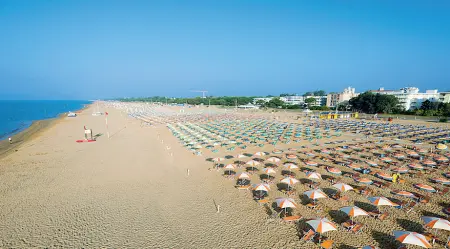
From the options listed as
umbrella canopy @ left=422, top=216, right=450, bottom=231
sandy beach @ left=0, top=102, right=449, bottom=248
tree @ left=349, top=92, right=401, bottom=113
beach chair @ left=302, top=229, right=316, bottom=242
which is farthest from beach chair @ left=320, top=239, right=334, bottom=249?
tree @ left=349, top=92, right=401, bottom=113

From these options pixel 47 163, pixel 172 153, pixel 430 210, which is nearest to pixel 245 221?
pixel 430 210

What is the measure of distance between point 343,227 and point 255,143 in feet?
53.1

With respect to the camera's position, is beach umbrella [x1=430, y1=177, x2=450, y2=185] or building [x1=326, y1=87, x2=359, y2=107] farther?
building [x1=326, y1=87, x2=359, y2=107]

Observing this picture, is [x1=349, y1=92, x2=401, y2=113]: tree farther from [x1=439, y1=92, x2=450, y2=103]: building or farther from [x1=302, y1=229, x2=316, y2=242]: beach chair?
[x1=302, y1=229, x2=316, y2=242]: beach chair

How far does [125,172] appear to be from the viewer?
1652cm

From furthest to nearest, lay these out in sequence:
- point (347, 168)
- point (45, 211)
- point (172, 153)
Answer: point (172, 153), point (347, 168), point (45, 211)

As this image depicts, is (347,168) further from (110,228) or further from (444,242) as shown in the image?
(110,228)

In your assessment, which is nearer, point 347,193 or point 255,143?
point 347,193

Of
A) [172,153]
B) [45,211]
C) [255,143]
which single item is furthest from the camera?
[255,143]

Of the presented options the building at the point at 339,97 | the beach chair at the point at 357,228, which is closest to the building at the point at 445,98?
the building at the point at 339,97

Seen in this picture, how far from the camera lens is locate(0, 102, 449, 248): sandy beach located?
8.88 meters

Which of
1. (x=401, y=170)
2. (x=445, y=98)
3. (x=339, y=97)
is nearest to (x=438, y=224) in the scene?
(x=401, y=170)

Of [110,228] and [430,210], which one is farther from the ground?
[430,210]

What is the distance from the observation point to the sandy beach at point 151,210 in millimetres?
8875
